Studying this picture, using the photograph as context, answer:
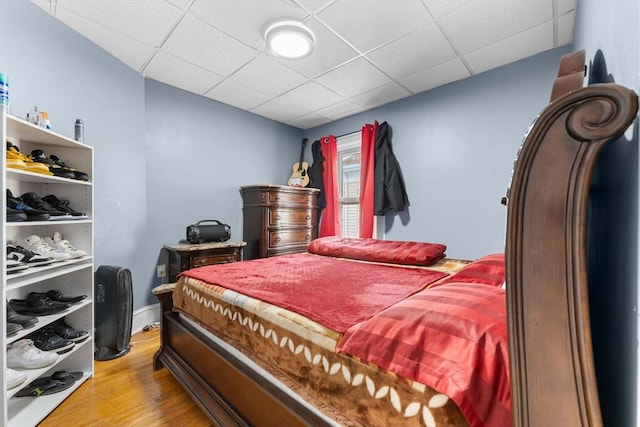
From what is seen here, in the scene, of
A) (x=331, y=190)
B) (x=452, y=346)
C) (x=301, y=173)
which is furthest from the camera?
(x=301, y=173)

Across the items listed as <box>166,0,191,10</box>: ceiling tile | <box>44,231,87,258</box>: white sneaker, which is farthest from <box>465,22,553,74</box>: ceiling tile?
<box>44,231,87,258</box>: white sneaker

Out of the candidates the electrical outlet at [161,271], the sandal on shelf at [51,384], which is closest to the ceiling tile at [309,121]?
the electrical outlet at [161,271]

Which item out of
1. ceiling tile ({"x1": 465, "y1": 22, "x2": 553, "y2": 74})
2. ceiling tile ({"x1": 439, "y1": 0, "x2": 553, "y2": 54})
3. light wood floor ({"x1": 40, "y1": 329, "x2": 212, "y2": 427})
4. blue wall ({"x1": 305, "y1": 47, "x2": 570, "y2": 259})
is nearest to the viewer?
light wood floor ({"x1": 40, "y1": 329, "x2": 212, "y2": 427})

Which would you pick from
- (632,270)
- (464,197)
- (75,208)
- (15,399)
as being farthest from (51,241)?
(464,197)

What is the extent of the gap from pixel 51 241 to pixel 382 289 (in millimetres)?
2041

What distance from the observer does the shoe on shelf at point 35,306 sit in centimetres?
148

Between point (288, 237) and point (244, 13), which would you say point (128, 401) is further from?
point (244, 13)

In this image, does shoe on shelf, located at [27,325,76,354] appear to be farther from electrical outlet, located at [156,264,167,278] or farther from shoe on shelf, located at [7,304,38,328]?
electrical outlet, located at [156,264,167,278]

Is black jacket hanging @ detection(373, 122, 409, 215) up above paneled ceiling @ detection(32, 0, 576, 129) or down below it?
below

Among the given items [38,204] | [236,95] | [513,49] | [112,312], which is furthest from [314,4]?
[112,312]

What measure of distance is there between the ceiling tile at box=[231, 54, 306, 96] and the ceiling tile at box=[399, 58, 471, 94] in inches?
43.8

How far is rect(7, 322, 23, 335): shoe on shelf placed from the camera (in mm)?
1237

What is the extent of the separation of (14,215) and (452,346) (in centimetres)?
197

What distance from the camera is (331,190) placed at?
3748 mm
